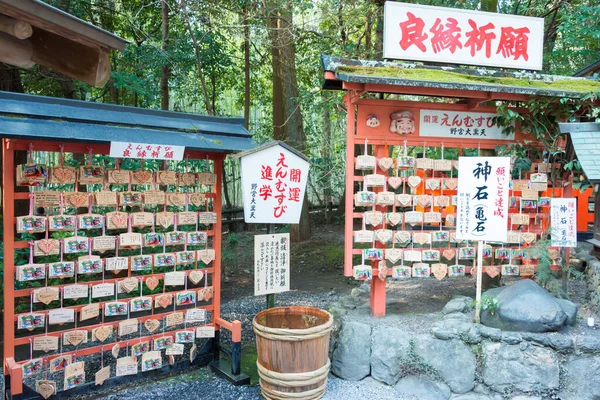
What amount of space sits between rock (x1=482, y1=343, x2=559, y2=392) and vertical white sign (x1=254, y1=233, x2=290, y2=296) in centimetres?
247

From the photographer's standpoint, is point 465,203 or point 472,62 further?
point 472,62

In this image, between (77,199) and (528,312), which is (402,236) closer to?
(528,312)

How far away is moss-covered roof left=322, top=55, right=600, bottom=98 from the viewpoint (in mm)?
5062

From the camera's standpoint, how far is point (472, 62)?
19.1ft

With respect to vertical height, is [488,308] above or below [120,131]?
below

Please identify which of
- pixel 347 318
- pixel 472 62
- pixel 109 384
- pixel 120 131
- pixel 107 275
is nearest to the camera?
pixel 120 131

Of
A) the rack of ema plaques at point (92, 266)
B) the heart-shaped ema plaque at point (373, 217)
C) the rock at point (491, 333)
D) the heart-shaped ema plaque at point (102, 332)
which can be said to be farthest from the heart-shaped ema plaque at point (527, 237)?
the heart-shaped ema plaque at point (102, 332)

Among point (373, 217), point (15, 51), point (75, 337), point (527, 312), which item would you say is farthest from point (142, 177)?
point (527, 312)

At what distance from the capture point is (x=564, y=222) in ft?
18.0

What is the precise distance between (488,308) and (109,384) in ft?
14.0

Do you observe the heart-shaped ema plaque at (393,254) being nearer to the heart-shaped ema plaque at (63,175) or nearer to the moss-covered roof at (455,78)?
the moss-covered roof at (455,78)

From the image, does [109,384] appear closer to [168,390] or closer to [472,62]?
[168,390]

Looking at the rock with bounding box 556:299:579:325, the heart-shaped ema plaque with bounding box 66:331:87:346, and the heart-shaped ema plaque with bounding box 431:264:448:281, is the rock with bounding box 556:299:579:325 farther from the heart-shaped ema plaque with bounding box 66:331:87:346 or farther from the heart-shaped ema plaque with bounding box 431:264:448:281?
the heart-shaped ema plaque with bounding box 66:331:87:346

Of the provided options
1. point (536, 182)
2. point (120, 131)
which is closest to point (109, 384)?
point (120, 131)
